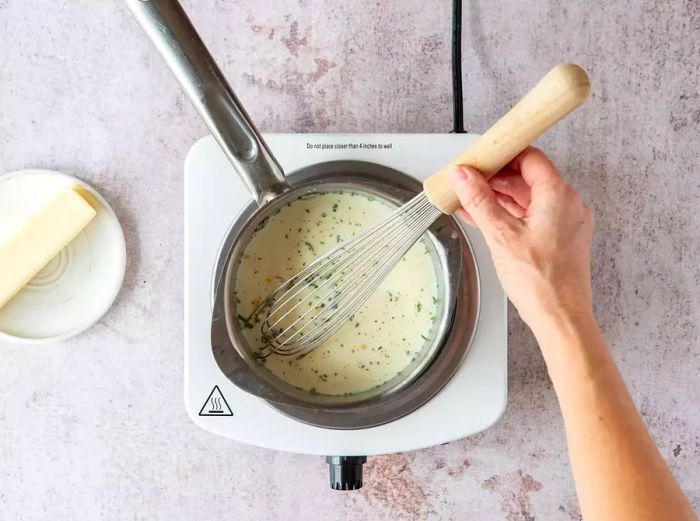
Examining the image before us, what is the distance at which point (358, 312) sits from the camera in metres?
0.58

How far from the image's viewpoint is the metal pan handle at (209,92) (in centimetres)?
43

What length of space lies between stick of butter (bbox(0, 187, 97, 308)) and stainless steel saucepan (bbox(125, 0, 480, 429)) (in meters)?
0.15

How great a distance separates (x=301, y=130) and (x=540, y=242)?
29 cm

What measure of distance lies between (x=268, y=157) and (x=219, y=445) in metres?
0.32

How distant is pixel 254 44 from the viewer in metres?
0.66

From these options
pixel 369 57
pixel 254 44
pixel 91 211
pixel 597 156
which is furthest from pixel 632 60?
pixel 91 211

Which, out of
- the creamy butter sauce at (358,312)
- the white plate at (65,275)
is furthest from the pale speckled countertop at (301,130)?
the creamy butter sauce at (358,312)

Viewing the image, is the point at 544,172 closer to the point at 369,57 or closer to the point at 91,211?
the point at 369,57

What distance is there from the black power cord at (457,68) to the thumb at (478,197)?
201 mm

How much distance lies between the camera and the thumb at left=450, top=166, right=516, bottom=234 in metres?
0.44

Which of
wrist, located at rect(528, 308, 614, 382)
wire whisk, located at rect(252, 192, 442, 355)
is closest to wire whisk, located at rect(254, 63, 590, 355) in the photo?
wire whisk, located at rect(252, 192, 442, 355)

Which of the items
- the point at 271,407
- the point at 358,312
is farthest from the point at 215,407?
the point at 358,312

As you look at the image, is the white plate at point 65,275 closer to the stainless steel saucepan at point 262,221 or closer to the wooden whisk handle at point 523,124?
the stainless steel saucepan at point 262,221

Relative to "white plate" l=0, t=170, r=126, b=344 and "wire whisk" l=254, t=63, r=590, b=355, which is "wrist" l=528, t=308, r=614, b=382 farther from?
"white plate" l=0, t=170, r=126, b=344
